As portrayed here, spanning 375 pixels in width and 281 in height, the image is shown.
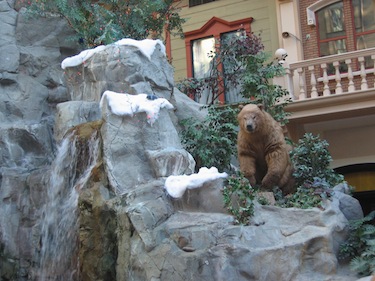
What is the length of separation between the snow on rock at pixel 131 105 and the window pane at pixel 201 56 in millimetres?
8445

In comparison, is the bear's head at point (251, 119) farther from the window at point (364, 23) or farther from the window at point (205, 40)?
the window at point (205, 40)

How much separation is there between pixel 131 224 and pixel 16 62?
22.8ft

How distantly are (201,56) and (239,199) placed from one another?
10.9 m

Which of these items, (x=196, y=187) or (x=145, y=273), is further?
(x=196, y=187)

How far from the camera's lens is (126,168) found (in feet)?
27.9

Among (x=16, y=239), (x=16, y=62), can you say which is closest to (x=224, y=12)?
(x=16, y=62)

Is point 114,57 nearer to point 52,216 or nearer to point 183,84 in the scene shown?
point 52,216

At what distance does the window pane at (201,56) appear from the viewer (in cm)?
1764

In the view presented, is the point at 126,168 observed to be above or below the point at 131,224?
above

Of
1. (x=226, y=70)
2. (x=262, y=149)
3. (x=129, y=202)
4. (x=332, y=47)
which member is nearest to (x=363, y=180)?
(x=332, y=47)

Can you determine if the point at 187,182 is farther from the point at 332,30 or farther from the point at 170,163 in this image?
the point at 332,30

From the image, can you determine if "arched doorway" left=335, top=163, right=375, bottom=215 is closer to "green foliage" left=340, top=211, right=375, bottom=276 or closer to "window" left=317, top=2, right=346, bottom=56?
"window" left=317, top=2, right=346, bottom=56

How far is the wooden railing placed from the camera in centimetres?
1403

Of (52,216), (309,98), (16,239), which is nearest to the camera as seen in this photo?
(52,216)
